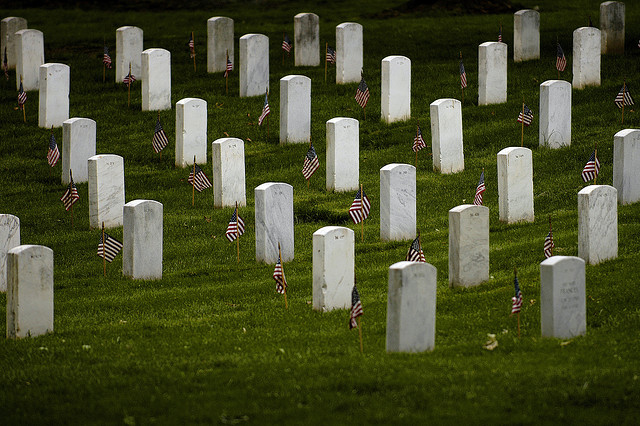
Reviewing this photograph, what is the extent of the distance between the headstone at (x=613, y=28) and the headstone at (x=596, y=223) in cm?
1330

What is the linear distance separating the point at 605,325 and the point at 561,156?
8.09m

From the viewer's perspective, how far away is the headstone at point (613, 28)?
82.5ft

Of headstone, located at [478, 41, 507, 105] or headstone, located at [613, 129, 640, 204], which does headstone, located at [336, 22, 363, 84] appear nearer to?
headstone, located at [478, 41, 507, 105]

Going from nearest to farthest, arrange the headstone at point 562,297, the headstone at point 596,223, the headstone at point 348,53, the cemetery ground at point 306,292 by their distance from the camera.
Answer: the cemetery ground at point 306,292 → the headstone at point 562,297 → the headstone at point 596,223 → the headstone at point 348,53

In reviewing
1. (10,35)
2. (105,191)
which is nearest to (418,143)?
(105,191)

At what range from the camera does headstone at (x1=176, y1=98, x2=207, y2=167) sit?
759 inches

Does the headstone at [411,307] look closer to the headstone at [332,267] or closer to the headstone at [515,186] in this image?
→ the headstone at [332,267]

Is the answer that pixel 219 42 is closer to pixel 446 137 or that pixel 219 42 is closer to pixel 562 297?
pixel 446 137

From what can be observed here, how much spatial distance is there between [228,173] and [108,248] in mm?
3611

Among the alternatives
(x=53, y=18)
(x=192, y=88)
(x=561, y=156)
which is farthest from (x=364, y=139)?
(x=53, y=18)

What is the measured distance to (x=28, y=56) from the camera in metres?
24.9

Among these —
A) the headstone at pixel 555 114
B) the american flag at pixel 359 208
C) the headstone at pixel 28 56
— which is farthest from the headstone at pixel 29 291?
the headstone at pixel 28 56

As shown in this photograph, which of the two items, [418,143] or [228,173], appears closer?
[228,173]

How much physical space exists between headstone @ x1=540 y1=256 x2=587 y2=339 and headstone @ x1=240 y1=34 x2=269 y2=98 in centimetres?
1387
